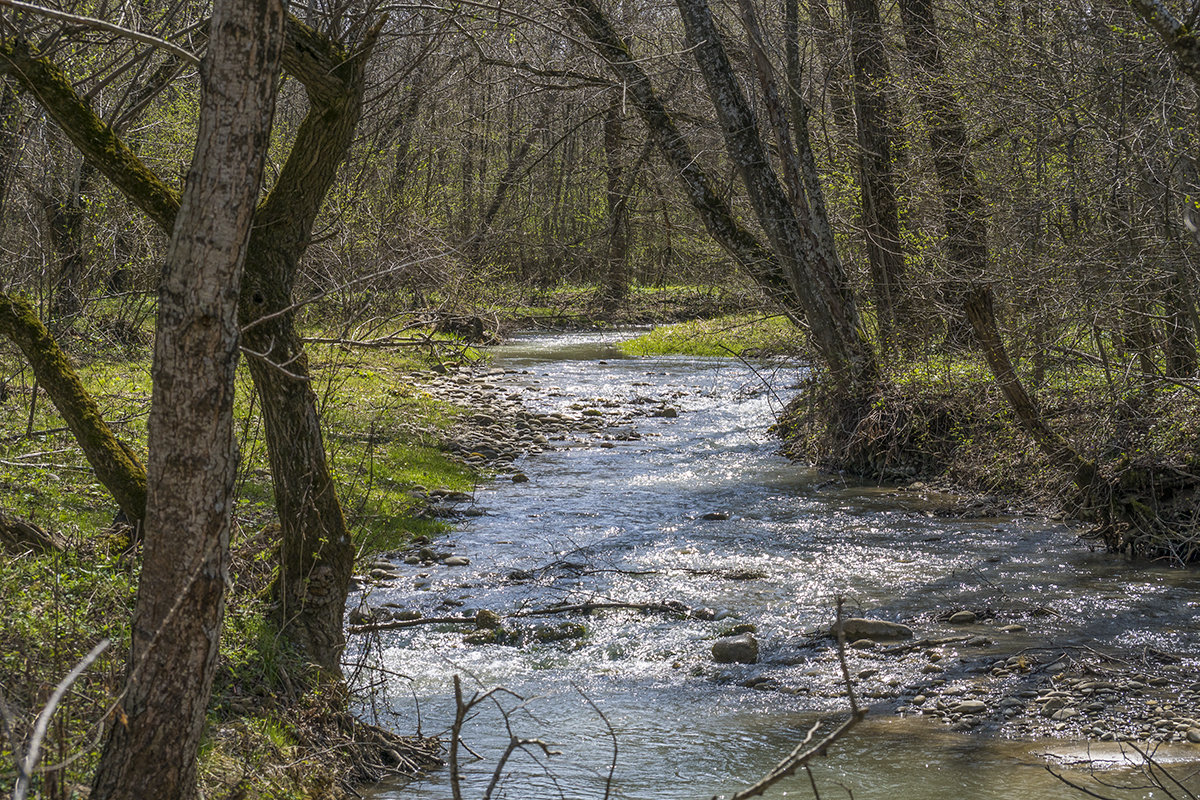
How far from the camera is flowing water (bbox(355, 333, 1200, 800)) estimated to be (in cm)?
538

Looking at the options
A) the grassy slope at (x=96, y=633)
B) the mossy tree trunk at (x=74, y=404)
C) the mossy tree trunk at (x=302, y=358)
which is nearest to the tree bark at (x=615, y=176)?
the mossy tree trunk at (x=302, y=358)

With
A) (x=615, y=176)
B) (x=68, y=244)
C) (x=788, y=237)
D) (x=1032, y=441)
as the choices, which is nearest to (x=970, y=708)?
(x=1032, y=441)

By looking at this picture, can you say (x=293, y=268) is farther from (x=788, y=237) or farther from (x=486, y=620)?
(x=788, y=237)

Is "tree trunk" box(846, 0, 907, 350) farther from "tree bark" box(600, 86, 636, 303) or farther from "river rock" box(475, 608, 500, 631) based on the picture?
"river rock" box(475, 608, 500, 631)

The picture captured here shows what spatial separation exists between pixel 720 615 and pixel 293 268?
14.3ft

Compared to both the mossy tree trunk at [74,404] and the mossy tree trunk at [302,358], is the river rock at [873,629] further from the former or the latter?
the mossy tree trunk at [74,404]

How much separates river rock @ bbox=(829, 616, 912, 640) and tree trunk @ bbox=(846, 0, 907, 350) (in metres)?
5.56

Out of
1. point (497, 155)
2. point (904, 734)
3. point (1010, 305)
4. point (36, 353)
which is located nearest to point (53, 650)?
point (36, 353)

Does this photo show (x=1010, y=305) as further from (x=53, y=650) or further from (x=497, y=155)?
(x=497, y=155)

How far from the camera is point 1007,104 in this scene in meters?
9.38

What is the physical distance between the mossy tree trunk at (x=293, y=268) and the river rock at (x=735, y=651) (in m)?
2.72

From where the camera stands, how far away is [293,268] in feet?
17.0

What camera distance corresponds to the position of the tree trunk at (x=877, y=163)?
1245 cm

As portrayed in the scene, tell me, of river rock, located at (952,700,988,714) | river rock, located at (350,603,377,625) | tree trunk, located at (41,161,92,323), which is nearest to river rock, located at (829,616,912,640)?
river rock, located at (952,700,988,714)
